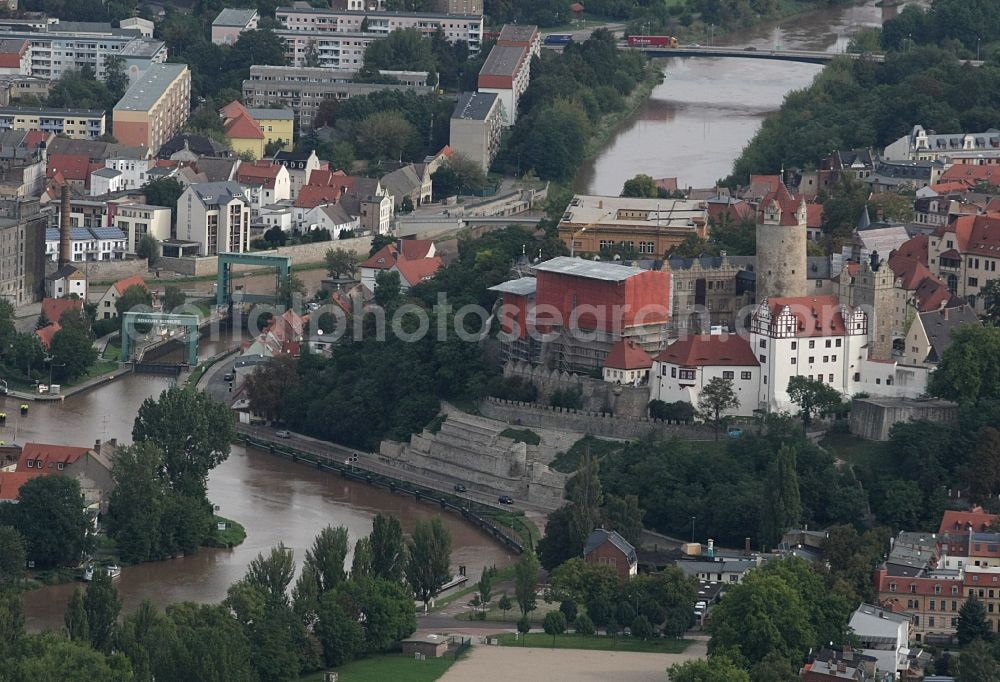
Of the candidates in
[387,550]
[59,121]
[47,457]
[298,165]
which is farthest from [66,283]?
[387,550]

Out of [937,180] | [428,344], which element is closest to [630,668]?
[428,344]

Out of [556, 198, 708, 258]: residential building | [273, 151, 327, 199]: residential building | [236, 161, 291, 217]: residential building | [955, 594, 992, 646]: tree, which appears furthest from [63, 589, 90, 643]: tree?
[273, 151, 327, 199]: residential building

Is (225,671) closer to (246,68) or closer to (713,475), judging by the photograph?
(713,475)

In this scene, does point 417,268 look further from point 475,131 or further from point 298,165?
point 475,131

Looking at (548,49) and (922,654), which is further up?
(548,49)

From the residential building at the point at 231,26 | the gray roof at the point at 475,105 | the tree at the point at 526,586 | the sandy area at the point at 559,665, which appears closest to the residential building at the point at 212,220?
the gray roof at the point at 475,105
